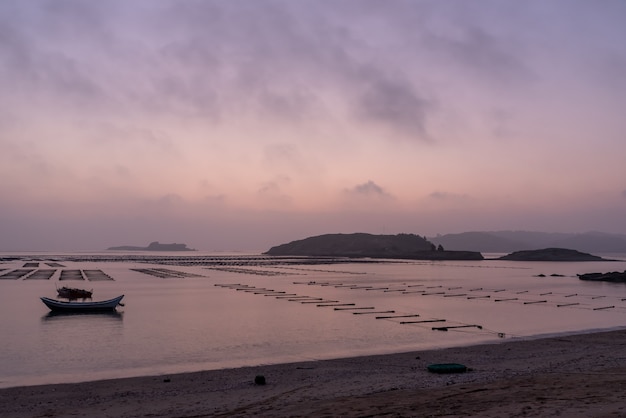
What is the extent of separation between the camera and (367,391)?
42.3ft

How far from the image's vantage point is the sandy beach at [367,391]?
1047 cm

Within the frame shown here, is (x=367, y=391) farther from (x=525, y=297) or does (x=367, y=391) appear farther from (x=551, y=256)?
(x=551, y=256)

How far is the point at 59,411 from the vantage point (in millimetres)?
11547

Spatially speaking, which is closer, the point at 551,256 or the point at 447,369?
the point at 447,369

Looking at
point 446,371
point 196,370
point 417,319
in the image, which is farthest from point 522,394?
point 417,319

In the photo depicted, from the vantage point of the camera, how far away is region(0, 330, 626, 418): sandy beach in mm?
10469

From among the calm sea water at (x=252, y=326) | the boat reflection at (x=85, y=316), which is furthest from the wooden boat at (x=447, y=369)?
the boat reflection at (x=85, y=316)

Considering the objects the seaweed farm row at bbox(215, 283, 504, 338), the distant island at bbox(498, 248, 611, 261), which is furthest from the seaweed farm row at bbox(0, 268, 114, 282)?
the distant island at bbox(498, 248, 611, 261)

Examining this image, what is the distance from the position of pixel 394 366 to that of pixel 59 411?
29.3ft

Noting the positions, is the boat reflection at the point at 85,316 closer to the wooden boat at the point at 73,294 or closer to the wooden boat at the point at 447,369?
the wooden boat at the point at 73,294

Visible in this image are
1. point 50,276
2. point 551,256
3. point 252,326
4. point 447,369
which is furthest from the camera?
point 551,256

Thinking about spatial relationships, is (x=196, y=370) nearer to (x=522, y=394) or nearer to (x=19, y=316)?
(x=522, y=394)

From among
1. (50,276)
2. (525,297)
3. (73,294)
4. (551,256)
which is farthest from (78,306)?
(551,256)

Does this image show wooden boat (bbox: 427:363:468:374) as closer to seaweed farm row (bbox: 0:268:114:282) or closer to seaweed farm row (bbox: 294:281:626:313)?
seaweed farm row (bbox: 294:281:626:313)
